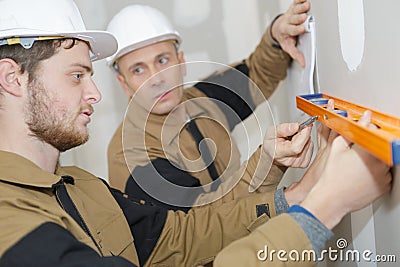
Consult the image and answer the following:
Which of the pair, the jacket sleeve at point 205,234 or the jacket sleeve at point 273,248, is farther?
the jacket sleeve at point 205,234

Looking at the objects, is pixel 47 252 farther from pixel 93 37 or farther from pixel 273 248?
pixel 93 37

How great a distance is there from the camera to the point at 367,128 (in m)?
0.75

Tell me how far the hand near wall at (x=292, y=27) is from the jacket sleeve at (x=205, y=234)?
1.71 feet

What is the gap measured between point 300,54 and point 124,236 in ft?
2.52

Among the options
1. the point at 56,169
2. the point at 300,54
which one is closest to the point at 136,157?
the point at 56,169

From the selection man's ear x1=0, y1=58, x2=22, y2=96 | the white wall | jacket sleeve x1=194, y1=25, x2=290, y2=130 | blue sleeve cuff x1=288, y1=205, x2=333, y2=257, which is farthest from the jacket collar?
jacket sleeve x1=194, y1=25, x2=290, y2=130

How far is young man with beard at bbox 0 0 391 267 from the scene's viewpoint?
0.88 metres

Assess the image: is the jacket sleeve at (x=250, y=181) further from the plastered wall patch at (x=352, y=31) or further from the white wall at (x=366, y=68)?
the plastered wall patch at (x=352, y=31)

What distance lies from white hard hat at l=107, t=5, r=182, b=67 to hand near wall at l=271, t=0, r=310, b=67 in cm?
38

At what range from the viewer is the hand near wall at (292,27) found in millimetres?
1570

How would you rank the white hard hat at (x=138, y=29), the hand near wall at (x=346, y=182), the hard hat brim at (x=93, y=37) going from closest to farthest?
the hand near wall at (x=346, y=182) < the hard hat brim at (x=93, y=37) < the white hard hat at (x=138, y=29)

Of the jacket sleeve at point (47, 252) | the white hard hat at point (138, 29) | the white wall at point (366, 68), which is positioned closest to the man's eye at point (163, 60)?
the white hard hat at point (138, 29)

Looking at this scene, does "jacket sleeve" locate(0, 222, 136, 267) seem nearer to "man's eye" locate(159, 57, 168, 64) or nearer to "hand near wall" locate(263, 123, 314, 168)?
"hand near wall" locate(263, 123, 314, 168)

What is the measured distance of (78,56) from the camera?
1262mm
